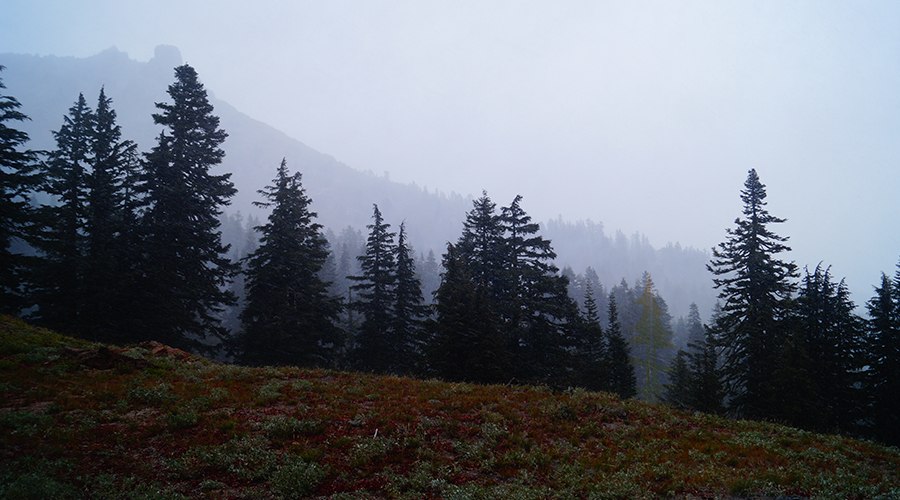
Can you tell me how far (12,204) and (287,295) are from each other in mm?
15443

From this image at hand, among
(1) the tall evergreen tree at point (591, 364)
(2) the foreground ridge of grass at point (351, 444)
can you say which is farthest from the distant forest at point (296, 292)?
(2) the foreground ridge of grass at point (351, 444)

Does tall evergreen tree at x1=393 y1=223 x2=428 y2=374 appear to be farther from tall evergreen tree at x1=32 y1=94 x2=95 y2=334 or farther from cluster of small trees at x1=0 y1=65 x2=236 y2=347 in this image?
tall evergreen tree at x1=32 y1=94 x2=95 y2=334

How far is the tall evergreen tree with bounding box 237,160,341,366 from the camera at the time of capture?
26.0 m

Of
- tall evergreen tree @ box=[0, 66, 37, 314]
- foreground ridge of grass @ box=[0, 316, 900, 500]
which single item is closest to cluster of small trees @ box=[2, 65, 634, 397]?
tall evergreen tree @ box=[0, 66, 37, 314]

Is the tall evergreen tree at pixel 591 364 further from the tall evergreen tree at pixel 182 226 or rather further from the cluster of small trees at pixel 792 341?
the tall evergreen tree at pixel 182 226

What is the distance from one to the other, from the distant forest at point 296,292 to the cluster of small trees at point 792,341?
109 millimetres

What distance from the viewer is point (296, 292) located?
27.4 m

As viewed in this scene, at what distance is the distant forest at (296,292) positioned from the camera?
74.0 ft

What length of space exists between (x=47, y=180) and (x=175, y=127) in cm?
758

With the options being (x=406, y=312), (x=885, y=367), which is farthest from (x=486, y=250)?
(x=885, y=367)

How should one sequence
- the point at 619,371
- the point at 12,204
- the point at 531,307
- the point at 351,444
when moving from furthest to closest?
the point at 619,371
the point at 531,307
the point at 12,204
the point at 351,444

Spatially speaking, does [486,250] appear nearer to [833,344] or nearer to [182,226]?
[182,226]

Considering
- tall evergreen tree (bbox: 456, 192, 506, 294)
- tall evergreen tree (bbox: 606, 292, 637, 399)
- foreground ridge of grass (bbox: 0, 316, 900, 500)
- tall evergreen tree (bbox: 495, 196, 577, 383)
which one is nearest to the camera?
foreground ridge of grass (bbox: 0, 316, 900, 500)

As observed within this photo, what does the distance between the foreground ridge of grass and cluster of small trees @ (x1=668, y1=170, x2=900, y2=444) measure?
15.8m
